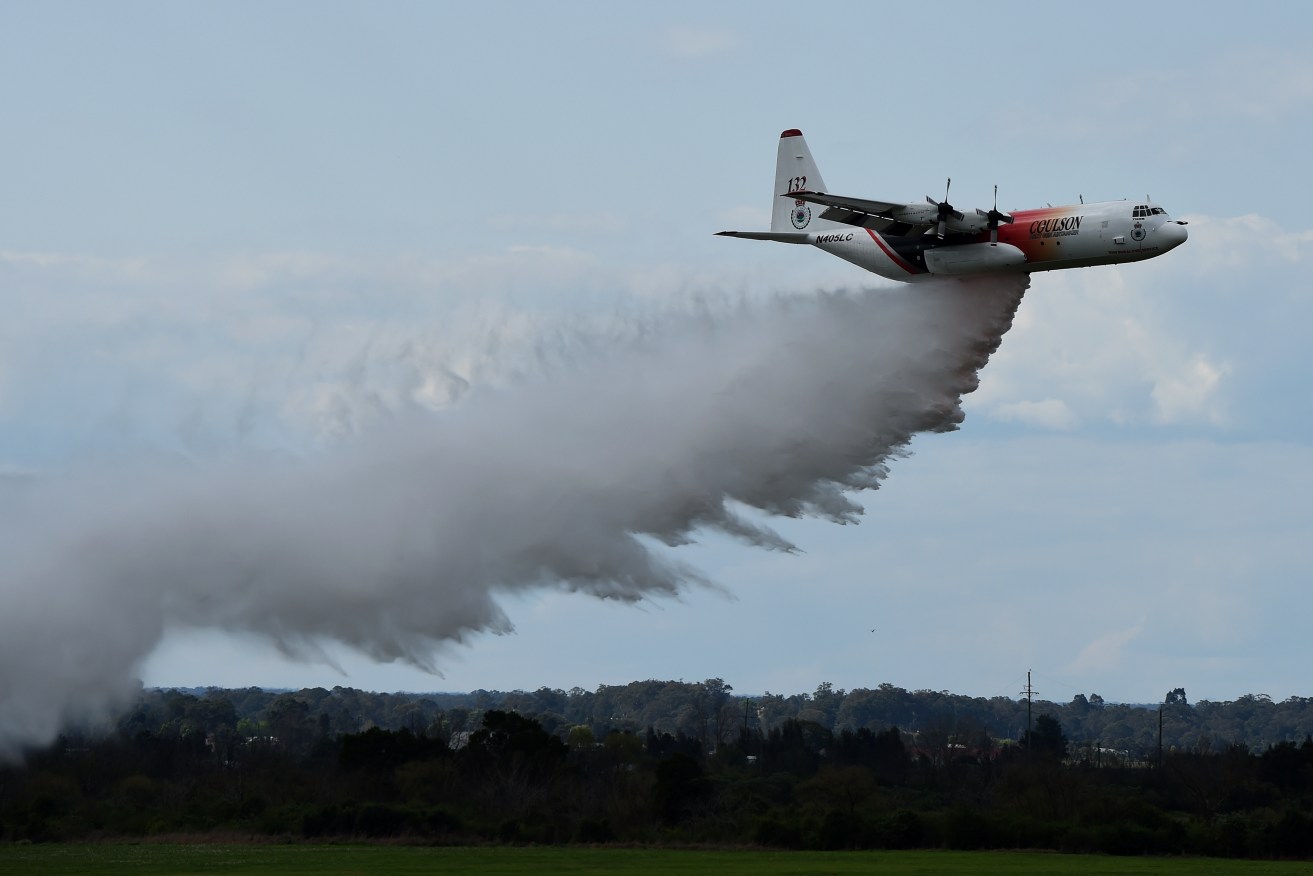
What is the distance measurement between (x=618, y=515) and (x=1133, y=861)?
767 inches

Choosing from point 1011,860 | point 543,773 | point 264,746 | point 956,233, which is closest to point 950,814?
point 1011,860

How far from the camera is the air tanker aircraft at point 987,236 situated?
96.0 feet

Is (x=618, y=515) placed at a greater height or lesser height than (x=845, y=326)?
lesser

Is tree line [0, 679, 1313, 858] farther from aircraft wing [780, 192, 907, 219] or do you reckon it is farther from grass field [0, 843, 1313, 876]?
aircraft wing [780, 192, 907, 219]

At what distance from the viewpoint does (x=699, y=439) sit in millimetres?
31562

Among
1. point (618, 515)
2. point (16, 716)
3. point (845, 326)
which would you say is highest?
point (845, 326)

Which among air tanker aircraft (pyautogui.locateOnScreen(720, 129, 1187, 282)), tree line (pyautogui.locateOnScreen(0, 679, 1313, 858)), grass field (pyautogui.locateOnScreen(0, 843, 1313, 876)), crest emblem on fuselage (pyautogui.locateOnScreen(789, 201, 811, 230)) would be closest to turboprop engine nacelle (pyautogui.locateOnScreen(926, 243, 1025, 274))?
air tanker aircraft (pyautogui.locateOnScreen(720, 129, 1187, 282))

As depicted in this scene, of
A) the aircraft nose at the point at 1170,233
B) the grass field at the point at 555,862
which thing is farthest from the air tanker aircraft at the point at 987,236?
the grass field at the point at 555,862

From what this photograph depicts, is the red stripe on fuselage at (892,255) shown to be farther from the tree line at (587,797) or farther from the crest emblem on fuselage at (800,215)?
the tree line at (587,797)

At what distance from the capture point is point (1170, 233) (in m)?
29.1

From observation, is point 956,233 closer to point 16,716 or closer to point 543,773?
point 16,716

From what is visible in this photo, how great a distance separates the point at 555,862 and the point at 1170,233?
19.3 metres

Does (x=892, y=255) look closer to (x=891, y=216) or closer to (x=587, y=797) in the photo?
(x=891, y=216)

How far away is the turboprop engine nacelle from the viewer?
29.9m
